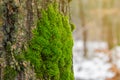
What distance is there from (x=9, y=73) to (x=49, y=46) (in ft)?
0.95

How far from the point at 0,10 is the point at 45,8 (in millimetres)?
291

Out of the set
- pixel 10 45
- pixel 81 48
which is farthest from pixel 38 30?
pixel 81 48

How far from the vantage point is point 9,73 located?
188 cm

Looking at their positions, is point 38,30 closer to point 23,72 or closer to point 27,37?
point 27,37

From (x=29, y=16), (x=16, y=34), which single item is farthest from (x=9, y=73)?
(x=29, y=16)

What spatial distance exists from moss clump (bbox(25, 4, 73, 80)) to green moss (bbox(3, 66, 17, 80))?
112 mm

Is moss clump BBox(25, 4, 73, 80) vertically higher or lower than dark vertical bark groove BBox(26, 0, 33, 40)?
lower

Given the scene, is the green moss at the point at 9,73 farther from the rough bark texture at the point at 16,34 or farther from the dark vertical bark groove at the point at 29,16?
the dark vertical bark groove at the point at 29,16

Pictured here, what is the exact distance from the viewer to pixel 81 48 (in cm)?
1761

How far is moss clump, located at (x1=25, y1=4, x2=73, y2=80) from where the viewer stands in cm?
193

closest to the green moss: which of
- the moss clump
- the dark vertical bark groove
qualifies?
the moss clump

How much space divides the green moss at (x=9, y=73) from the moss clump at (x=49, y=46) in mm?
112

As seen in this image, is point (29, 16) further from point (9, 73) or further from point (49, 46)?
point (9, 73)

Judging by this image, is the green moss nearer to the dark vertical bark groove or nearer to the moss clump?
the moss clump
